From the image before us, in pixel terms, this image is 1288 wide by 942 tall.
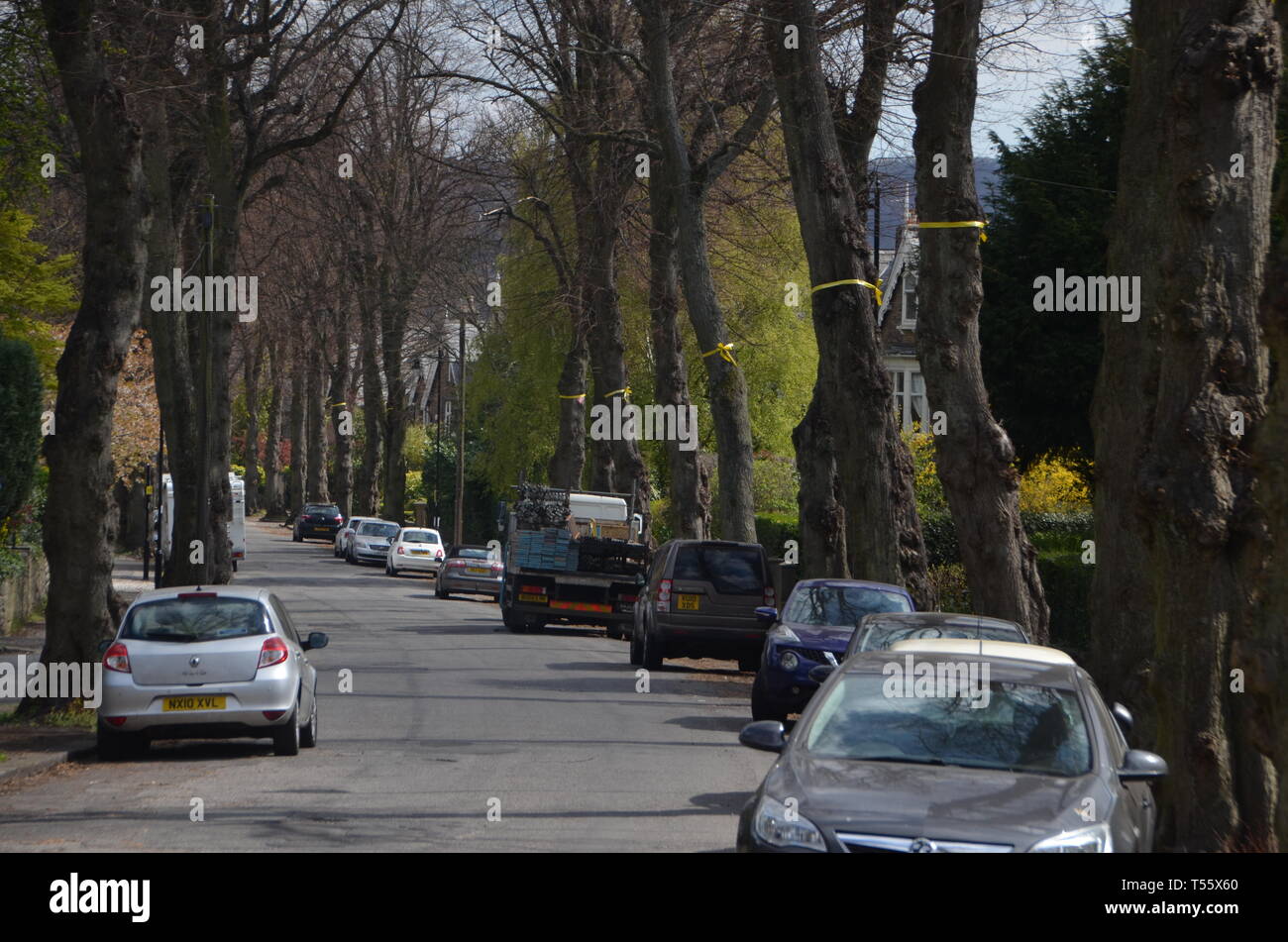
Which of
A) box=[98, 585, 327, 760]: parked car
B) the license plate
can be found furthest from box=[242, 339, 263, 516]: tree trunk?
the license plate

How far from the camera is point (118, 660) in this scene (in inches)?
565

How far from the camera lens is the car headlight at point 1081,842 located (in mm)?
6484

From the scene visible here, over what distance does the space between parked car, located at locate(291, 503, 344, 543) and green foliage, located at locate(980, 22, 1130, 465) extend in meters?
49.8

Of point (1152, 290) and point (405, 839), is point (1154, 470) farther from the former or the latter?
point (405, 839)

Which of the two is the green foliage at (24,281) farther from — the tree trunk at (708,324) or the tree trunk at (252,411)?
the tree trunk at (252,411)

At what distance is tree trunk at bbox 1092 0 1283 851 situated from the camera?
9.88 meters

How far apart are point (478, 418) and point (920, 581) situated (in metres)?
45.3

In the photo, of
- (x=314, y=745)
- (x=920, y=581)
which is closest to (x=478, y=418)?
(x=920, y=581)

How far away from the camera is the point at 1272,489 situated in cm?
676

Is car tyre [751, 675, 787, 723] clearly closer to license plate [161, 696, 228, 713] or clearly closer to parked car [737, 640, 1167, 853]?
license plate [161, 696, 228, 713]

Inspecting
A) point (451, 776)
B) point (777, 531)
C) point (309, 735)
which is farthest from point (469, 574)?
point (451, 776)

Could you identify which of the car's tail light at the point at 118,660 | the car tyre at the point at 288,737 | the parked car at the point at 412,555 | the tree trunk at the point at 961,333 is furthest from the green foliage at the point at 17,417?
the parked car at the point at 412,555

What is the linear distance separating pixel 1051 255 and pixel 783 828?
25.6 meters
